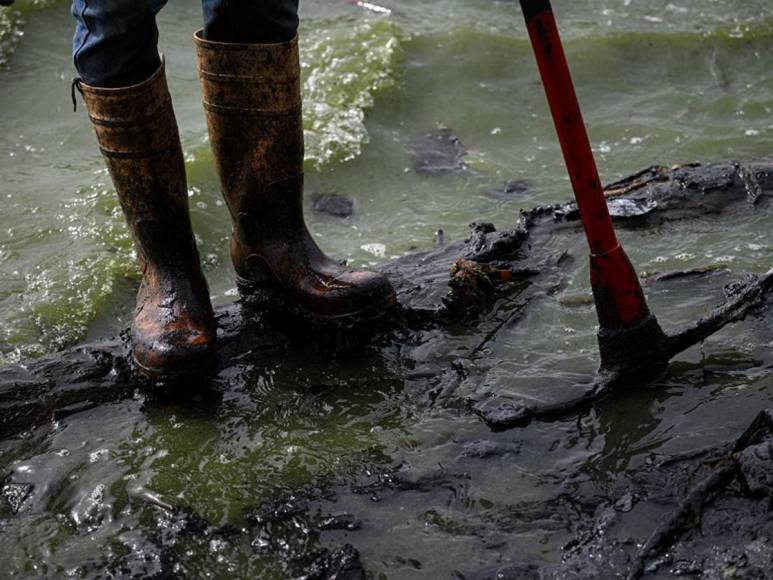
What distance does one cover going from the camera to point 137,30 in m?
2.34

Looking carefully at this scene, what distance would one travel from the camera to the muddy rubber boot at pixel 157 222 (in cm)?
242

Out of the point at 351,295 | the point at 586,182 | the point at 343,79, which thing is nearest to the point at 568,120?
the point at 586,182

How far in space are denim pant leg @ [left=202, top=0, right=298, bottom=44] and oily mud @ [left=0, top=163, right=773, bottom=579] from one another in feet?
2.55

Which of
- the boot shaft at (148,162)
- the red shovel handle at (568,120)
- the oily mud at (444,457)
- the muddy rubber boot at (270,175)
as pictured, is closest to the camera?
the oily mud at (444,457)

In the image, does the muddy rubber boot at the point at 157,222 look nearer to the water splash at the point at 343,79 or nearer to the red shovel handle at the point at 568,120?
the red shovel handle at the point at 568,120

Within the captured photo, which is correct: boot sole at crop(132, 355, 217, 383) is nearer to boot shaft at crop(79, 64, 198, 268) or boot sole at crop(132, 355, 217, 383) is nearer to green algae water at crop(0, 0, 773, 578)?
green algae water at crop(0, 0, 773, 578)

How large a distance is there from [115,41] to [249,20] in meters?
0.36

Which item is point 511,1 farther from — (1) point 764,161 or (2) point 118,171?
(2) point 118,171

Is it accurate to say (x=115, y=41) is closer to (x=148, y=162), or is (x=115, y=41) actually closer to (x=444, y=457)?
(x=148, y=162)

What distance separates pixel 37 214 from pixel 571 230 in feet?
7.56

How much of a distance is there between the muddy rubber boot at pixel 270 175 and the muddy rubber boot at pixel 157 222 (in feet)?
0.46

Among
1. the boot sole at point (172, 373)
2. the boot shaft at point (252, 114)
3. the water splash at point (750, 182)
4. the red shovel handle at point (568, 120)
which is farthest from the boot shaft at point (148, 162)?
the water splash at point (750, 182)

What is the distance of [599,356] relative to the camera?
2.50 metres

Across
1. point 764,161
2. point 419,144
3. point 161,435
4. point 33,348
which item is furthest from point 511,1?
point 161,435
